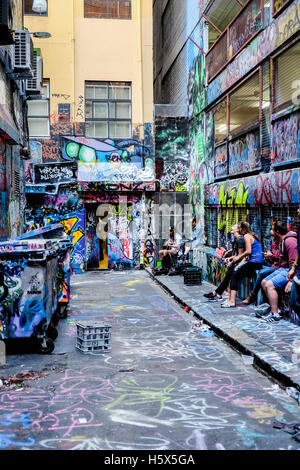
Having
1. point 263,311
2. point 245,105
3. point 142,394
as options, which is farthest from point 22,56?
point 142,394

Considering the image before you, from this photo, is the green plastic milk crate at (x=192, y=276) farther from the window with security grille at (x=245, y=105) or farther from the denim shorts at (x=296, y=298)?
the denim shorts at (x=296, y=298)

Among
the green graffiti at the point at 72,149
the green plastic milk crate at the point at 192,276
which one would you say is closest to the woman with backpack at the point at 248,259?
the green plastic milk crate at the point at 192,276

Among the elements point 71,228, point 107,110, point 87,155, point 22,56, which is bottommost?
point 71,228

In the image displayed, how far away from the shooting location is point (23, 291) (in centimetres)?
734

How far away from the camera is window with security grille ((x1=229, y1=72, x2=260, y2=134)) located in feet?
37.5

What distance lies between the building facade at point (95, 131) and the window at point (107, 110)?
4cm

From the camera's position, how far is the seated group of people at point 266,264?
8.65m

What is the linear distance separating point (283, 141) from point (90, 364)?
216 inches

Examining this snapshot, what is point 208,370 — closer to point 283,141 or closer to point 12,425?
point 12,425

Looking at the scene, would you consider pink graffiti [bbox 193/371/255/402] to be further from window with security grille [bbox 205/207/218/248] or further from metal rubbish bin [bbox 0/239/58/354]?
window with security grille [bbox 205/207/218/248]

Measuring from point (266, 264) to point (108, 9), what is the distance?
1326 centimetres

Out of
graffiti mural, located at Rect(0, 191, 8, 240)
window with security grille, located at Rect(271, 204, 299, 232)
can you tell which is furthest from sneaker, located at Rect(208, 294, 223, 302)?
graffiti mural, located at Rect(0, 191, 8, 240)

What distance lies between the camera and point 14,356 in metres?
7.38

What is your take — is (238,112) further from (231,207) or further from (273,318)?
(273,318)
